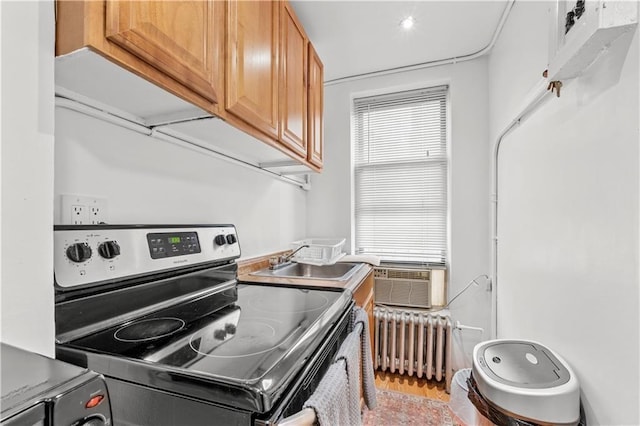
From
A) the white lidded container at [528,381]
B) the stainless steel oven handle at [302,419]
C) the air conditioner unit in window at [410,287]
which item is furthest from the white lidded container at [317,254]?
the stainless steel oven handle at [302,419]

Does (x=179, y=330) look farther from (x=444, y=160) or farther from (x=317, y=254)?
(x=444, y=160)

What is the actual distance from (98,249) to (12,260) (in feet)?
0.90

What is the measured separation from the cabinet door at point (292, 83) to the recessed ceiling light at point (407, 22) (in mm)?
641

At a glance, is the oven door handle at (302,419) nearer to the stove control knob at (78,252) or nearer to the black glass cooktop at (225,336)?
the black glass cooktop at (225,336)

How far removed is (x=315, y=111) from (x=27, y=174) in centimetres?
150

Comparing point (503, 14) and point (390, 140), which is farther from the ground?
point (503, 14)

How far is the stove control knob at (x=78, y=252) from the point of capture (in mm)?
692

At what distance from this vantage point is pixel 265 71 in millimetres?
1192

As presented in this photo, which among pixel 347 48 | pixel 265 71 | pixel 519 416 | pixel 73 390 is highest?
pixel 347 48

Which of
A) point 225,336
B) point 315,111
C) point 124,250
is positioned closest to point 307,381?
point 225,336

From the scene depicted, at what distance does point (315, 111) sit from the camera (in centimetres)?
180

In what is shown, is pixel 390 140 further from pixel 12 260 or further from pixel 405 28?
pixel 12 260

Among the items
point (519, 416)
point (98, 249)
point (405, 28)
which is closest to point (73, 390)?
point (98, 249)

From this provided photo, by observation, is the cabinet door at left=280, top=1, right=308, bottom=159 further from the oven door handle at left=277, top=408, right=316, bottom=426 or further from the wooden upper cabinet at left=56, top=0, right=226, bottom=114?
the oven door handle at left=277, top=408, right=316, bottom=426
